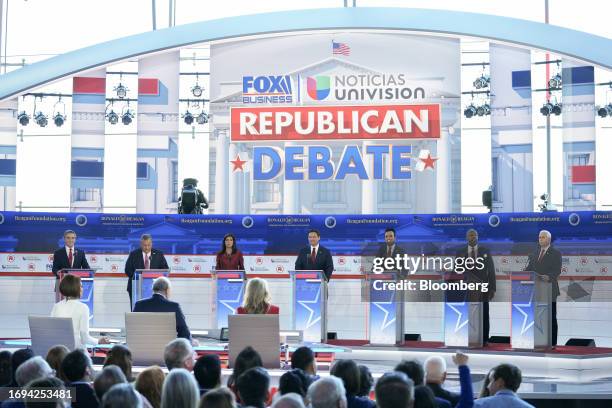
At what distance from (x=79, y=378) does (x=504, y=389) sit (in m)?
2.41

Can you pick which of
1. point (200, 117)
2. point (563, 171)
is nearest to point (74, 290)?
point (200, 117)

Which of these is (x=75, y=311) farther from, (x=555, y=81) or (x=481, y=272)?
(x=555, y=81)

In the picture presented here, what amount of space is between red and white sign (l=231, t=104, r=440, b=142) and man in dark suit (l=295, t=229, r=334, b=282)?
392 centimetres

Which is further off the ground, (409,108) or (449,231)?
(409,108)

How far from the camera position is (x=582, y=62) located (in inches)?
610

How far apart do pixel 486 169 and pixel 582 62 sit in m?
2.24

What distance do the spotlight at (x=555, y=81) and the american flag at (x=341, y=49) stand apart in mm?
3248

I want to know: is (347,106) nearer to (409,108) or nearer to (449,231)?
(409,108)

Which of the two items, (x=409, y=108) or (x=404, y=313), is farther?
(x=409, y=108)

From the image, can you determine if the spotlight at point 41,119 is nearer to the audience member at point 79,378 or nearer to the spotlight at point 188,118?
the spotlight at point 188,118

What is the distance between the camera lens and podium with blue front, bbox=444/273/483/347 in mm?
11484

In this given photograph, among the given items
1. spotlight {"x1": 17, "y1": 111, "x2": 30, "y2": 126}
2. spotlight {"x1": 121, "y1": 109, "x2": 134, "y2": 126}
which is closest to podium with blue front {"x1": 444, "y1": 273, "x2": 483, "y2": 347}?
spotlight {"x1": 121, "y1": 109, "x2": 134, "y2": 126}

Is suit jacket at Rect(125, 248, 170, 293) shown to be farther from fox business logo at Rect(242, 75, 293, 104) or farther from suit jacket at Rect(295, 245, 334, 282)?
fox business logo at Rect(242, 75, 293, 104)

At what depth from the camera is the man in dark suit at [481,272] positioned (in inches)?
455
